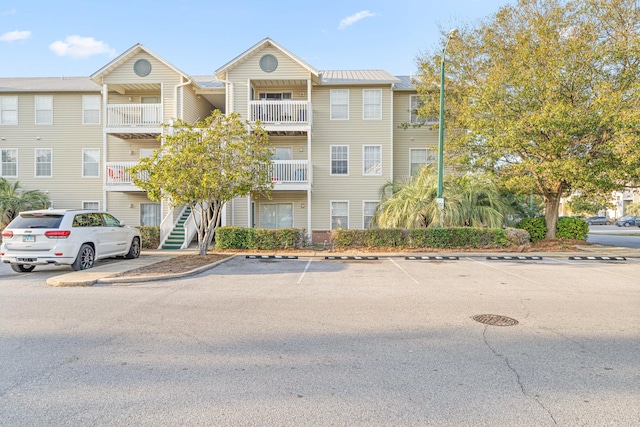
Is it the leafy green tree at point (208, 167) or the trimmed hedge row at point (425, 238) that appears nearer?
the leafy green tree at point (208, 167)

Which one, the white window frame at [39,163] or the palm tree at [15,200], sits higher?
the white window frame at [39,163]

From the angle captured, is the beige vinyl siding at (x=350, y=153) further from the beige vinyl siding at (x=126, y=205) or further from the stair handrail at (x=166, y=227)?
the beige vinyl siding at (x=126, y=205)

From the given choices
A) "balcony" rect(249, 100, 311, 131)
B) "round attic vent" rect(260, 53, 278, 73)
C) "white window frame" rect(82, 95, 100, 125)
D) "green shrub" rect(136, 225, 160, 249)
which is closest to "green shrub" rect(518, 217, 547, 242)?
"balcony" rect(249, 100, 311, 131)

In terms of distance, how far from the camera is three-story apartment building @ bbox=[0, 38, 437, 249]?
64.9 feet

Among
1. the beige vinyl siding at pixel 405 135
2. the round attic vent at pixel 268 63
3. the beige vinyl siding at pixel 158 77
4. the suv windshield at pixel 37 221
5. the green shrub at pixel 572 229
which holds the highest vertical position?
the round attic vent at pixel 268 63

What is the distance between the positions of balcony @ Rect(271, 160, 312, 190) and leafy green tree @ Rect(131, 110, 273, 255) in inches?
196

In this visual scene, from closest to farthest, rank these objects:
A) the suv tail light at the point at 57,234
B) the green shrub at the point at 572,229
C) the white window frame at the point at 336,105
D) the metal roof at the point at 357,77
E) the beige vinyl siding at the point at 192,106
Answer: the suv tail light at the point at 57,234 < the green shrub at the point at 572,229 < the beige vinyl siding at the point at 192,106 < the metal roof at the point at 357,77 < the white window frame at the point at 336,105

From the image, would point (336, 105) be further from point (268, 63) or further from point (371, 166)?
point (268, 63)

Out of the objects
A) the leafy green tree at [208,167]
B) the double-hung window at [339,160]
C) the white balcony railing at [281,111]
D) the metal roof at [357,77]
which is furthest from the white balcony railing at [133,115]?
the double-hung window at [339,160]

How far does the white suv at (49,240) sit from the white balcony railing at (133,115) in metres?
9.91

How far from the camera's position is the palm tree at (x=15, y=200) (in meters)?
19.2

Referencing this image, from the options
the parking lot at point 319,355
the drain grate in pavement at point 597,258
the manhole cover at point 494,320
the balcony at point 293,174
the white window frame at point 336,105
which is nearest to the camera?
the parking lot at point 319,355

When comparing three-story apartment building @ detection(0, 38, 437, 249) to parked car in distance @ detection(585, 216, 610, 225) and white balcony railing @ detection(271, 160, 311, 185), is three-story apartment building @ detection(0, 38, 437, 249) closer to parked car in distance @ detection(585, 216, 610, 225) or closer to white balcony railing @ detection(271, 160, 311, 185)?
white balcony railing @ detection(271, 160, 311, 185)

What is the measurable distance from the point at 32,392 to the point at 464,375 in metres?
4.09
